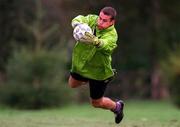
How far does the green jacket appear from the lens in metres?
11.1

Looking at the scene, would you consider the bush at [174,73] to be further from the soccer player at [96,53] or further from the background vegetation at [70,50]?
the soccer player at [96,53]

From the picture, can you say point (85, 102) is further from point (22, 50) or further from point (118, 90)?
point (22, 50)

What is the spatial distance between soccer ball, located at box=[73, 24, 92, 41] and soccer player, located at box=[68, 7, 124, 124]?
0.08m

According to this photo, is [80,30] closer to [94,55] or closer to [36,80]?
[94,55]

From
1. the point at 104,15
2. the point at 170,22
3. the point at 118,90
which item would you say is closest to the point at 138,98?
the point at 118,90

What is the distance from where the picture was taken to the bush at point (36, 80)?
87.6ft

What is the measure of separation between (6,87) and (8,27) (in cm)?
808

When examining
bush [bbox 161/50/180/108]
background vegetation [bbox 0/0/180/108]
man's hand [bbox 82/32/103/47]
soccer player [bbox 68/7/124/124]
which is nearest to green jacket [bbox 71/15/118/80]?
soccer player [bbox 68/7/124/124]

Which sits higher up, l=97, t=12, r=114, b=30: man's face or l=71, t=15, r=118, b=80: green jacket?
l=97, t=12, r=114, b=30: man's face

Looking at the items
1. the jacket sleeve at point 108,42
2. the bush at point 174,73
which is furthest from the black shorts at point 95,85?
the bush at point 174,73

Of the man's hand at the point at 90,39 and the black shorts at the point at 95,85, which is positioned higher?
the man's hand at the point at 90,39

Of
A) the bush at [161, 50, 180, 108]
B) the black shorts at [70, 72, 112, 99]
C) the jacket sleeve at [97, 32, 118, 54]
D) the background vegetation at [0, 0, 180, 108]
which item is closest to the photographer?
the jacket sleeve at [97, 32, 118, 54]

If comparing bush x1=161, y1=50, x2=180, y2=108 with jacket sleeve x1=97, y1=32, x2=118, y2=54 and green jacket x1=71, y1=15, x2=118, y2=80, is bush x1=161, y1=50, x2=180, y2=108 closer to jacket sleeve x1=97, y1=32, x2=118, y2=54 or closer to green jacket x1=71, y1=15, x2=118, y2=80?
green jacket x1=71, y1=15, x2=118, y2=80

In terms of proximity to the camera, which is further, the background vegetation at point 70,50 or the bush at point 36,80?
the background vegetation at point 70,50
